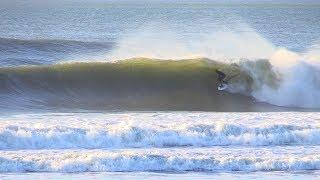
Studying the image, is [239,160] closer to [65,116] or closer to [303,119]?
[303,119]

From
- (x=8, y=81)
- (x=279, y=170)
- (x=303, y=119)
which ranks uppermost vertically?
(x=8, y=81)

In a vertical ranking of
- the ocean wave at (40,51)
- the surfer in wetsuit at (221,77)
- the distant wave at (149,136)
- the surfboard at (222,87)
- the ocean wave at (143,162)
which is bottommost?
the ocean wave at (143,162)

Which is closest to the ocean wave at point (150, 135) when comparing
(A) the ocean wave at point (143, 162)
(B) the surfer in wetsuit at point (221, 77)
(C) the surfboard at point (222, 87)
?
(A) the ocean wave at point (143, 162)

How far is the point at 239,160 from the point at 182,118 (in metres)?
3.61

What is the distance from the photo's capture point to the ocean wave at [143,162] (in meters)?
13.4

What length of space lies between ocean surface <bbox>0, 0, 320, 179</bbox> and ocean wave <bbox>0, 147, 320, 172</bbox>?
16 millimetres

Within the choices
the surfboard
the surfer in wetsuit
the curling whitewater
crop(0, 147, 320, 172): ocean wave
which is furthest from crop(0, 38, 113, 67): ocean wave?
crop(0, 147, 320, 172): ocean wave

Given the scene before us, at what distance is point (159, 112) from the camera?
1892 cm

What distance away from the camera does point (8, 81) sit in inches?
873

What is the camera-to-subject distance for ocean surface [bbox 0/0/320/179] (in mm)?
13656

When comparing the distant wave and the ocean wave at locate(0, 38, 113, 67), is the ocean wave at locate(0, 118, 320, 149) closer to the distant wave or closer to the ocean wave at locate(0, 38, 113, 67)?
the distant wave

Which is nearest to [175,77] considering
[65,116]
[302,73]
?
[302,73]

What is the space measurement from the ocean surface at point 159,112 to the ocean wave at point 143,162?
0.6 inches

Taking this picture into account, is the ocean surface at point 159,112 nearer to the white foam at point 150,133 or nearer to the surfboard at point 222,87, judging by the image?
the white foam at point 150,133
